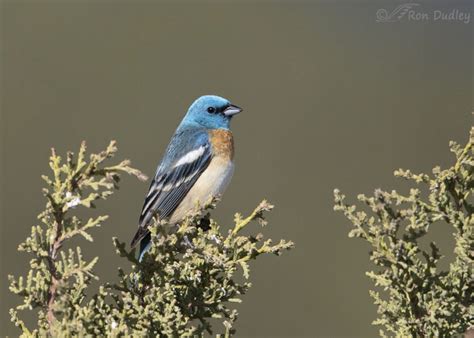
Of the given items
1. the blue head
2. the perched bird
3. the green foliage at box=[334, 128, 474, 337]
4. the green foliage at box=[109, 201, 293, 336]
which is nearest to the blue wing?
the perched bird

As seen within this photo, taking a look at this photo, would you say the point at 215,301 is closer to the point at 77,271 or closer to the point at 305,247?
the point at 77,271

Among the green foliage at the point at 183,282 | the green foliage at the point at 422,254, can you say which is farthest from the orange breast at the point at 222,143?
the green foliage at the point at 422,254

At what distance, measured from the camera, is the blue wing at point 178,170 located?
182 inches

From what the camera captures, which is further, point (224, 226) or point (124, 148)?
point (124, 148)

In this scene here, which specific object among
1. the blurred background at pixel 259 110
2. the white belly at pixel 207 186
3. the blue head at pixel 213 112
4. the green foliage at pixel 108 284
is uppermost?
the blurred background at pixel 259 110

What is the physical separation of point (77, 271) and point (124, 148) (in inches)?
356

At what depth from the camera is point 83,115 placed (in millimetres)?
11930

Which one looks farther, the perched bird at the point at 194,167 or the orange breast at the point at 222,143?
the orange breast at the point at 222,143

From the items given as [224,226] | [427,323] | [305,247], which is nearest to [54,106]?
[224,226]

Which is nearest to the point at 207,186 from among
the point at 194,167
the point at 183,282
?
the point at 194,167

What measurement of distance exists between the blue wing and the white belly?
0.03 meters

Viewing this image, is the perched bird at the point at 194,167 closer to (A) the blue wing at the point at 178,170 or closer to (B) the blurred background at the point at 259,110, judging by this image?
(A) the blue wing at the point at 178,170

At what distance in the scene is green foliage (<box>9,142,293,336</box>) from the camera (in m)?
2.62

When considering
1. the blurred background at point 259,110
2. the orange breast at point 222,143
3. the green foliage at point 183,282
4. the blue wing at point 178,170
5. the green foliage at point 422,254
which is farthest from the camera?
the blurred background at point 259,110
